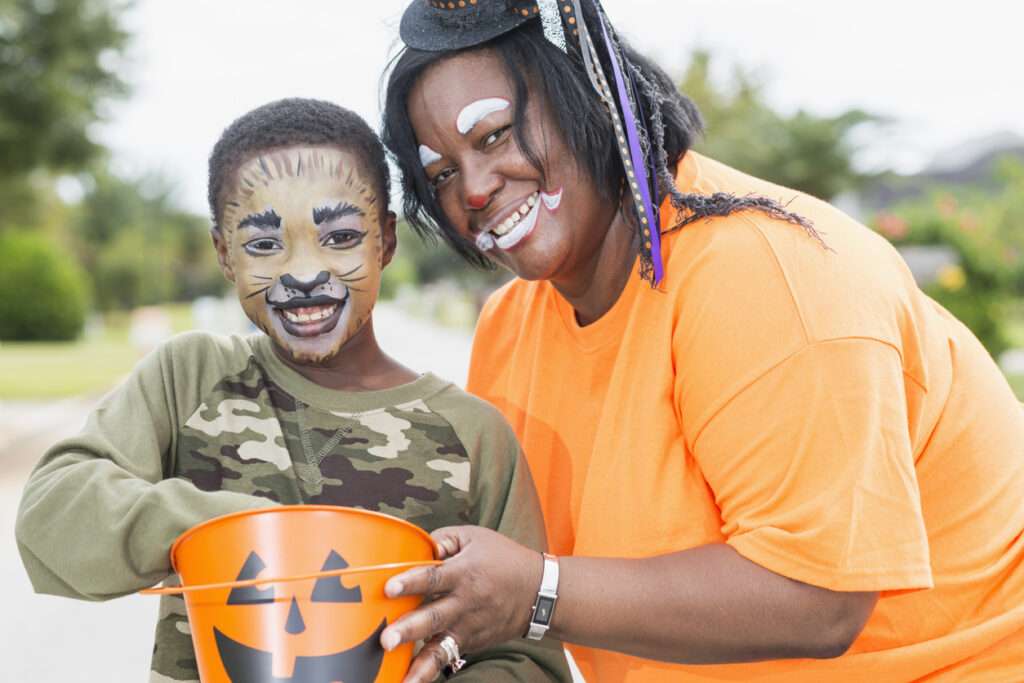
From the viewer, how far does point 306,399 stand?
2.43 meters

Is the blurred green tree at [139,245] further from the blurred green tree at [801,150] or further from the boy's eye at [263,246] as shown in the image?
the boy's eye at [263,246]

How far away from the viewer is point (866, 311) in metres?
2.11

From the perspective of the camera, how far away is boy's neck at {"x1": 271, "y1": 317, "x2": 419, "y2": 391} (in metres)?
2.51

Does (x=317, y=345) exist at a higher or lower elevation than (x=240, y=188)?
lower

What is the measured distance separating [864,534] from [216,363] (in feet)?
4.74

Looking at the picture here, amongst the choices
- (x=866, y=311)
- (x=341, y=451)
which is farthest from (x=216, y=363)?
(x=866, y=311)

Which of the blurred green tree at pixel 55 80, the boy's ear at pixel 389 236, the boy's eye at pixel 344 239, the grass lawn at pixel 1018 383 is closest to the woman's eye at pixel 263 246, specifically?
the boy's eye at pixel 344 239

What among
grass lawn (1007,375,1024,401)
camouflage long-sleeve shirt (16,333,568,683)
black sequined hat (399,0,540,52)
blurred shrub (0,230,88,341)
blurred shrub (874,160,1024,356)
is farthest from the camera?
blurred shrub (0,230,88,341)

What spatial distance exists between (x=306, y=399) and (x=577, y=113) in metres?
0.91

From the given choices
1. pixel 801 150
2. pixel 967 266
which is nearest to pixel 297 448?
pixel 967 266

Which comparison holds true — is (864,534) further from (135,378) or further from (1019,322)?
(1019,322)

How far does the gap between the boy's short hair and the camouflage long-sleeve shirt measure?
38 centimetres

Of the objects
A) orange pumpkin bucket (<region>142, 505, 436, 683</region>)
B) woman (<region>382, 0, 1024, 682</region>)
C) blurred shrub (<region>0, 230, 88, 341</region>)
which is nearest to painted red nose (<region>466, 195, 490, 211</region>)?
woman (<region>382, 0, 1024, 682</region>)

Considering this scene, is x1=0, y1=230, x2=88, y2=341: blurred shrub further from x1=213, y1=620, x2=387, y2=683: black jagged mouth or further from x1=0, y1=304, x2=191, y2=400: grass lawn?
x1=213, y1=620, x2=387, y2=683: black jagged mouth
